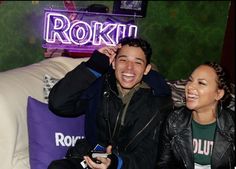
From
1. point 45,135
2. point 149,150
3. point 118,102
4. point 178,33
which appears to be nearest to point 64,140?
point 45,135

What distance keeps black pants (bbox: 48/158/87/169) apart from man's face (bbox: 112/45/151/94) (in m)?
0.51

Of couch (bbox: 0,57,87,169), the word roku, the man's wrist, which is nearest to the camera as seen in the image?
the man's wrist

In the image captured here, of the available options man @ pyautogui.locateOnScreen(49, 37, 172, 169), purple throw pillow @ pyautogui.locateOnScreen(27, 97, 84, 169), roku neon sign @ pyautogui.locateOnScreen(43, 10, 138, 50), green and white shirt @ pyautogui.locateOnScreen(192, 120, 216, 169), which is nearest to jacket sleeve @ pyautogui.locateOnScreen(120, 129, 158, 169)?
man @ pyautogui.locateOnScreen(49, 37, 172, 169)

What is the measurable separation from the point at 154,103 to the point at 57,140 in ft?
2.04

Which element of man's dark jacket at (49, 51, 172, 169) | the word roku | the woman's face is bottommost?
man's dark jacket at (49, 51, 172, 169)

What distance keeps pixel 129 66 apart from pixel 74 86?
35 centimetres

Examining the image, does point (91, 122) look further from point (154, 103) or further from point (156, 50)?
point (156, 50)

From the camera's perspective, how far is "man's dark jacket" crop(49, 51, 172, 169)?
2.29 m

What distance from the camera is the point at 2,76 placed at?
91.6 inches

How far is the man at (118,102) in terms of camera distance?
7.47 ft

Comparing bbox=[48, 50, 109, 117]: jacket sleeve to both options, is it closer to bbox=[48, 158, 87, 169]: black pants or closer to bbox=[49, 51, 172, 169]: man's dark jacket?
bbox=[49, 51, 172, 169]: man's dark jacket

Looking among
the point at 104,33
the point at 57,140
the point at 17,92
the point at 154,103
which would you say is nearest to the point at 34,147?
the point at 57,140

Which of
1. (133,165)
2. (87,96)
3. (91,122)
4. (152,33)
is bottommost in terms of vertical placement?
(133,165)

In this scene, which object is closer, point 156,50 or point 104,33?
point 104,33
